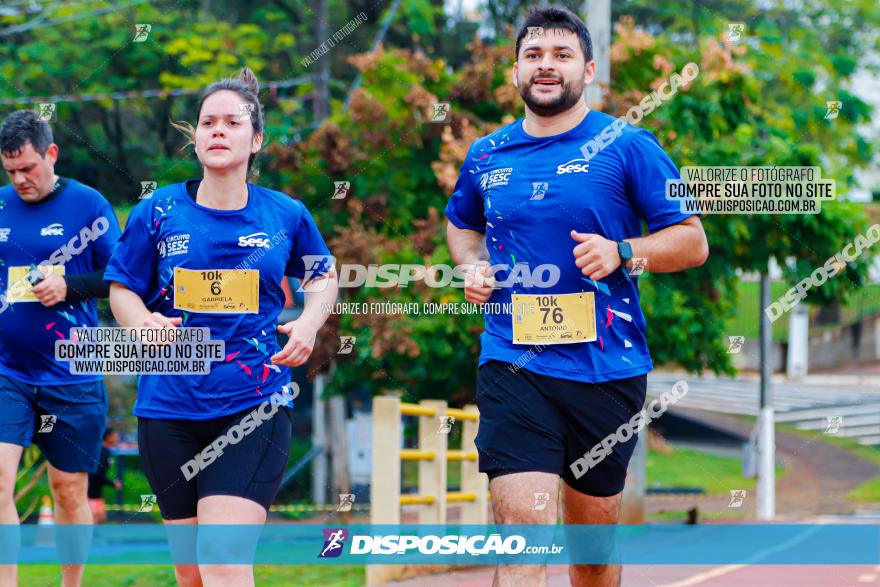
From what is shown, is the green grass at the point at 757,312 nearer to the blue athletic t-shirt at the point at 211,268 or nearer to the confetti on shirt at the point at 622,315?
the confetti on shirt at the point at 622,315

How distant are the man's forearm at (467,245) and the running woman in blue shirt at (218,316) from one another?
642 millimetres

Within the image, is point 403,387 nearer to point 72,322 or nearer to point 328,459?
point 328,459

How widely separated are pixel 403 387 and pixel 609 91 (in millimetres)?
3698

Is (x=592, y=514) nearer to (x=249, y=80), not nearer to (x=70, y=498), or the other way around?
(x=249, y=80)

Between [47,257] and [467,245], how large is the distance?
7.43ft

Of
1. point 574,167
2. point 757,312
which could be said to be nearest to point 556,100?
point 574,167

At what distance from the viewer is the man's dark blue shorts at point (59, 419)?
624 cm

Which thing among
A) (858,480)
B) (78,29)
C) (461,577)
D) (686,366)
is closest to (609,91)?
(686,366)

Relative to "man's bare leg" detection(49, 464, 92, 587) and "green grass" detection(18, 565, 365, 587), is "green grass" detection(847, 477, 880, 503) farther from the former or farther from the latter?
"man's bare leg" detection(49, 464, 92, 587)

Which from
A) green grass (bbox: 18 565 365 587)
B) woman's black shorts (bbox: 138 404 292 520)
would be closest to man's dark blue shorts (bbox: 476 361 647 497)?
woman's black shorts (bbox: 138 404 292 520)

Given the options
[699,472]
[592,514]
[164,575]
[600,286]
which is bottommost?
[699,472]

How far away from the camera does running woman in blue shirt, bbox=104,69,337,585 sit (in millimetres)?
4754

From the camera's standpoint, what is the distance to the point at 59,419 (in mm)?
6422

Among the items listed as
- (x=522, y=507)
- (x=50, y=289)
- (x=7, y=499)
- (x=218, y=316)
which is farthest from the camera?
(x=50, y=289)
